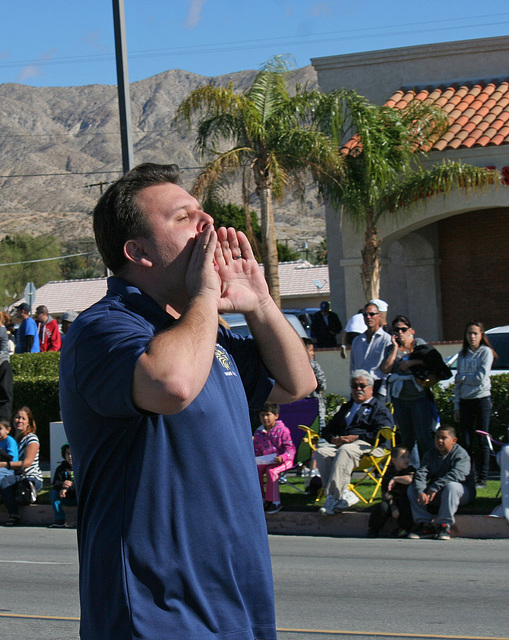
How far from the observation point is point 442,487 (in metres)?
9.44

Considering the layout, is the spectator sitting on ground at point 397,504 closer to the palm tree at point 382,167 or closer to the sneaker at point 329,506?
the sneaker at point 329,506

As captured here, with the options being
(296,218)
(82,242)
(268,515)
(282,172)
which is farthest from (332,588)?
(296,218)

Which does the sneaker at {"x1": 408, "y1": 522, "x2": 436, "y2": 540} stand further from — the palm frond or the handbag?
the palm frond

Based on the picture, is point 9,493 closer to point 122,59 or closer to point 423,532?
point 423,532

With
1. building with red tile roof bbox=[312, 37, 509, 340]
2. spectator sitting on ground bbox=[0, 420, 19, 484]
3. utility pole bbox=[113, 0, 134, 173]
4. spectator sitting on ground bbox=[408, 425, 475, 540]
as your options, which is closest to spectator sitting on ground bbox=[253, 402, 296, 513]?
spectator sitting on ground bbox=[408, 425, 475, 540]

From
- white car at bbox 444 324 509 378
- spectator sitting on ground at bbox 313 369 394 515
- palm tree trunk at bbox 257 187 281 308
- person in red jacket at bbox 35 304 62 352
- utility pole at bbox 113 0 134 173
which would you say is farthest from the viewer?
palm tree trunk at bbox 257 187 281 308

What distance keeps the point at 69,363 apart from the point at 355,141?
19.2 meters

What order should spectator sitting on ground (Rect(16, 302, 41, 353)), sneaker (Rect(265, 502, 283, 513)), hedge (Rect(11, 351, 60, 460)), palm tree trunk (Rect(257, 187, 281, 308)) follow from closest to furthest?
sneaker (Rect(265, 502, 283, 513)) → hedge (Rect(11, 351, 60, 460)) → spectator sitting on ground (Rect(16, 302, 41, 353)) → palm tree trunk (Rect(257, 187, 281, 308))

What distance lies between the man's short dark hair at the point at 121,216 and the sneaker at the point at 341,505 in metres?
8.00

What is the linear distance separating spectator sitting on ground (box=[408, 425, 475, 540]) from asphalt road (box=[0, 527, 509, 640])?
0.91ft

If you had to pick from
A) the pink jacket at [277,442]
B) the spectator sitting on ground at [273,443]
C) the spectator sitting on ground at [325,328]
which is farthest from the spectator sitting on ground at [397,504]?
the spectator sitting on ground at [325,328]

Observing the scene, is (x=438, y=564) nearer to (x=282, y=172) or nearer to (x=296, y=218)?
(x=282, y=172)

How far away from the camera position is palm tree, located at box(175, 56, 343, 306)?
19.2 meters

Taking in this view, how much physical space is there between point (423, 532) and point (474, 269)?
14.0m
